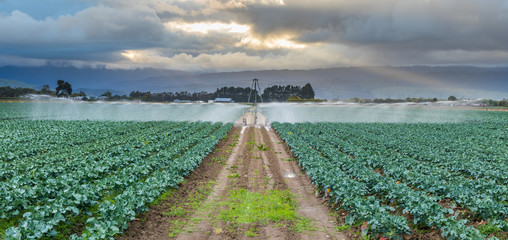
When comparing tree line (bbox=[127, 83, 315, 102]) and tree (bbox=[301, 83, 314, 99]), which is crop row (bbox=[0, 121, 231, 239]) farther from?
tree (bbox=[301, 83, 314, 99])

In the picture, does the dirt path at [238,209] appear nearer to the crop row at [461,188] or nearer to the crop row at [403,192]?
the crop row at [403,192]

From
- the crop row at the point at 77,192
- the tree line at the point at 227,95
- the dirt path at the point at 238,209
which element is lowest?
the dirt path at the point at 238,209

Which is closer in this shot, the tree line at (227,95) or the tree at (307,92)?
the tree line at (227,95)

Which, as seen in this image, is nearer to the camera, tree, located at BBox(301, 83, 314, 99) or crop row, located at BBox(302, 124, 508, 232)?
crop row, located at BBox(302, 124, 508, 232)

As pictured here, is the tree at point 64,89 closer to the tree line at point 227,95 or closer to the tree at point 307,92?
the tree line at point 227,95

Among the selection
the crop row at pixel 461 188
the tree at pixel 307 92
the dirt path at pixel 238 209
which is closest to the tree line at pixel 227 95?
the tree at pixel 307 92

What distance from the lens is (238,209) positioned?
11.6 meters

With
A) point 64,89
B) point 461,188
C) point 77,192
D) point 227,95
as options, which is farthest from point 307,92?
point 77,192

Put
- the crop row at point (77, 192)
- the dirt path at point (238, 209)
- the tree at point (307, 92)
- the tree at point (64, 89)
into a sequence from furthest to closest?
the tree at point (307, 92) → the tree at point (64, 89) → the dirt path at point (238, 209) → the crop row at point (77, 192)

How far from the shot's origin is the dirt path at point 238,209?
9594mm

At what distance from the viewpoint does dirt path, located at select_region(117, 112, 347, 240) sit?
9594 mm

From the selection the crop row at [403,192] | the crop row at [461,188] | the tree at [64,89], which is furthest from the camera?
the tree at [64,89]

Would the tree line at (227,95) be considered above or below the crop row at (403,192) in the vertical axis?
above

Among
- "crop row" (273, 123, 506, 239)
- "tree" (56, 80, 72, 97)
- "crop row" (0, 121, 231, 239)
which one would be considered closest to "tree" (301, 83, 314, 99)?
"tree" (56, 80, 72, 97)
